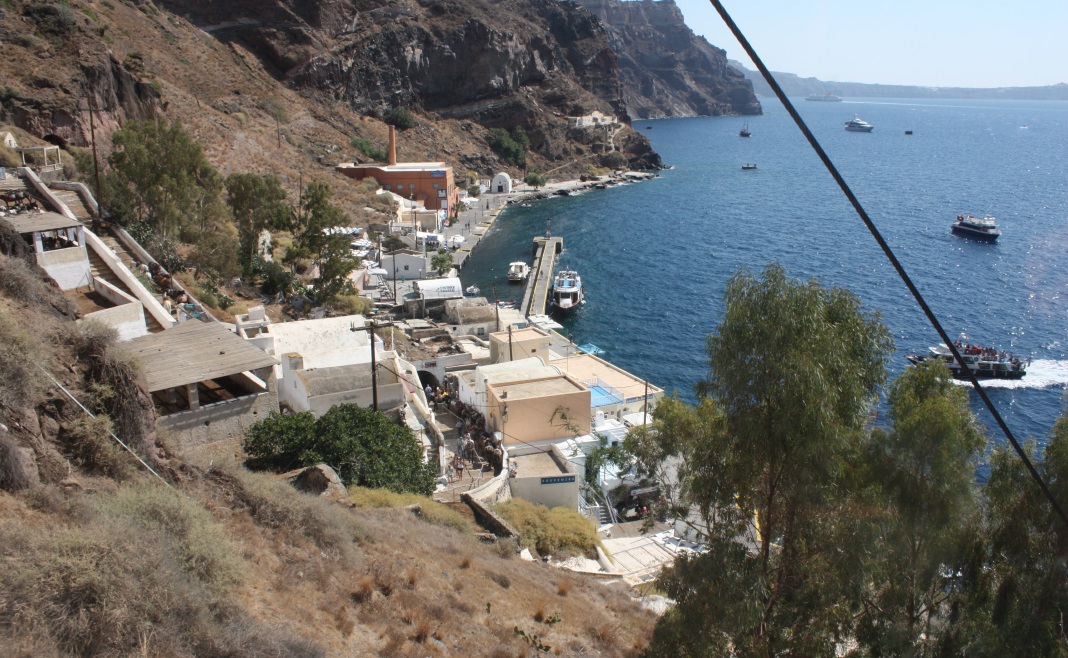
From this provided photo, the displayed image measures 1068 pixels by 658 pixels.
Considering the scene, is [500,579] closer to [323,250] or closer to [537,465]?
[537,465]

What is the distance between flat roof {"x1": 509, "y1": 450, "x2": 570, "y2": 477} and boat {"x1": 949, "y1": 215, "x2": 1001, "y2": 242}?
5249 cm

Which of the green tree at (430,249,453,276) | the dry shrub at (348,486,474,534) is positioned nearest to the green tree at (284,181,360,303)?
the green tree at (430,249,453,276)

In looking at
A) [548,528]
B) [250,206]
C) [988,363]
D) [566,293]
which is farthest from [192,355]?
[988,363]

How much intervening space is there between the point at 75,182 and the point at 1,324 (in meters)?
19.1

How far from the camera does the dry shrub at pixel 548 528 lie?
1540 cm

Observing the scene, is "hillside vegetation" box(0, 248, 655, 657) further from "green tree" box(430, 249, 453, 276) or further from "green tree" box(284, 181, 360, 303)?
"green tree" box(430, 249, 453, 276)

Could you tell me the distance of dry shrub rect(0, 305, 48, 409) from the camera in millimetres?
8672

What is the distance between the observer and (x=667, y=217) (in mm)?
73000

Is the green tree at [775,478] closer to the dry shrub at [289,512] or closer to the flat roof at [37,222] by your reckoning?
the dry shrub at [289,512]

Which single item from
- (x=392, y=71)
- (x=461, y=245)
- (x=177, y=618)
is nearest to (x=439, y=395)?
(x=177, y=618)

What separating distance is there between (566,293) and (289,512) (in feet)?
114

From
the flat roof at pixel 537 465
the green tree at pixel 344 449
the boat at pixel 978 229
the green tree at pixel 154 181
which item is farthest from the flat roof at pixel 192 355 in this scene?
the boat at pixel 978 229

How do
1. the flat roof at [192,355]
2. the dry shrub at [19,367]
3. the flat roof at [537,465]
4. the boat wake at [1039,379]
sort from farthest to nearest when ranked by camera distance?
the boat wake at [1039,379], the flat roof at [537,465], the flat roof at [192,355], the dry shrub at [19,367]

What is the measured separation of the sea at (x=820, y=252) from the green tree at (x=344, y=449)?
7.25 m
